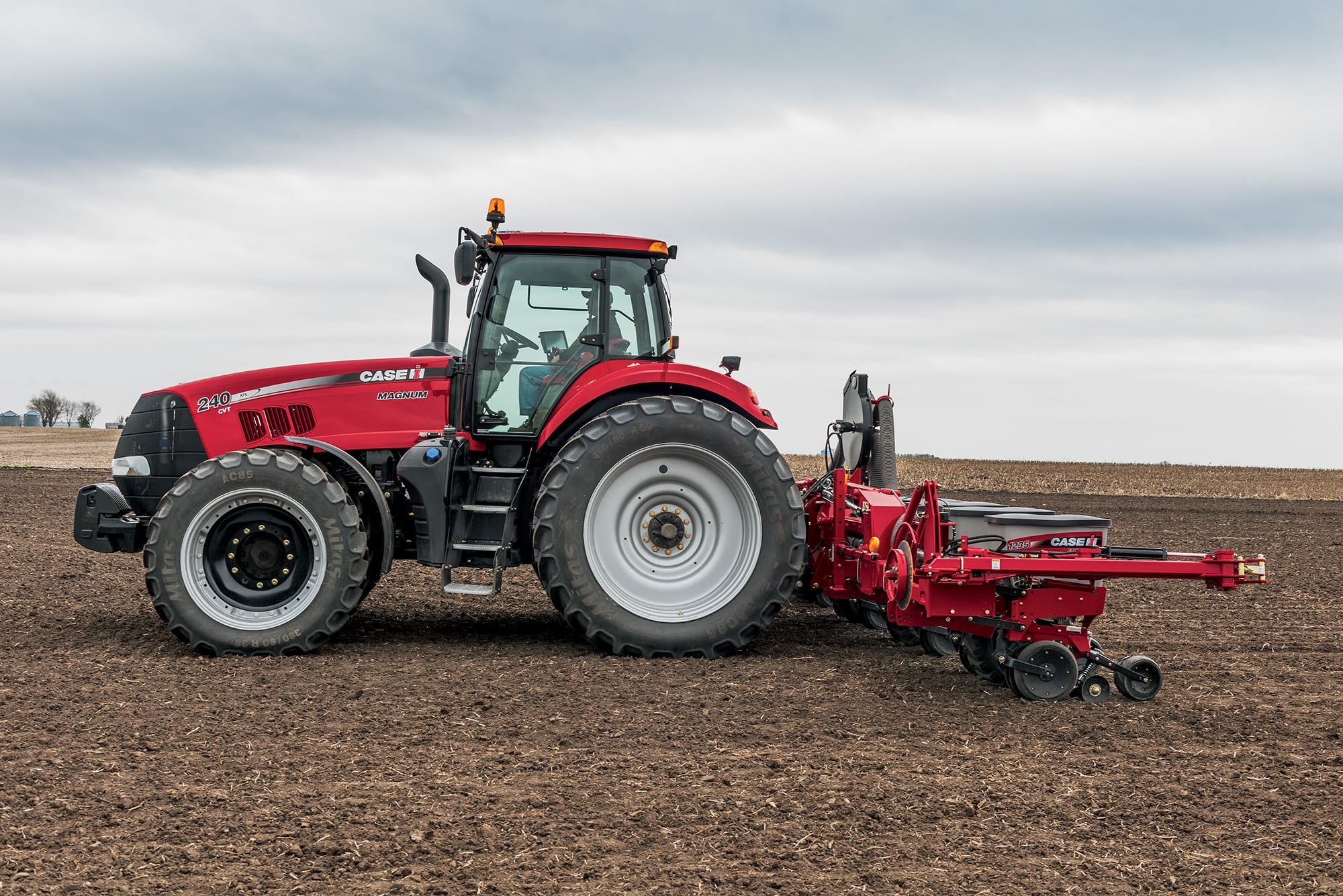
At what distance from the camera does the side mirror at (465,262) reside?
6.15m

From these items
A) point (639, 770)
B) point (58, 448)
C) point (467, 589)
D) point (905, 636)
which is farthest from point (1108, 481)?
point (58, 448)

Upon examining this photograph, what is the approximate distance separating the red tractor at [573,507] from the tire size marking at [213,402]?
0.03 metres

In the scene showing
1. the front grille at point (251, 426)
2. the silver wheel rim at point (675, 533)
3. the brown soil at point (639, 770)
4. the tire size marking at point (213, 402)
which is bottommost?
the brown soil at point (639, 770)

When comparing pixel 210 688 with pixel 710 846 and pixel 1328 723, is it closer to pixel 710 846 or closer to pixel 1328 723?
pixel 710 846

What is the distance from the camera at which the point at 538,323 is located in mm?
6773

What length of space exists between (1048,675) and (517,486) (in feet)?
10.7

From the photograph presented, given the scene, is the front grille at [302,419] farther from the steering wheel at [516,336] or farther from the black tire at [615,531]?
the black tire at [615,531]

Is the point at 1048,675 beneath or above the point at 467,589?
beneath

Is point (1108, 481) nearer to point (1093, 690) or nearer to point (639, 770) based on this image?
point (1093, 690)

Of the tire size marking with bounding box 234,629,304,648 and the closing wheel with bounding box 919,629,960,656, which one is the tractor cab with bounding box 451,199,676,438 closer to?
the tire size marking with bounding box 234,629,304,648

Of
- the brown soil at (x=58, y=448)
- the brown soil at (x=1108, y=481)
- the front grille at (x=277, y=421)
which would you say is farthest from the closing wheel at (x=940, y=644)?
the brown soil at (x=1108, y=481)

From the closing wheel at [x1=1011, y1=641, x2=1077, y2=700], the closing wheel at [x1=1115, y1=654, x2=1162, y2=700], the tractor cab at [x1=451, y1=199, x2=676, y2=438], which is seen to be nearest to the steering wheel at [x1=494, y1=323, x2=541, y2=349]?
the tractor cab at [x1=451, y1=199, x2=676, y2=438]

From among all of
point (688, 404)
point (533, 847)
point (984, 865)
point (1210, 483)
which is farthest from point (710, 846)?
point (1210, 483)

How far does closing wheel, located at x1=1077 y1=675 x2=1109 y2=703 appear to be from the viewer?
553cm
